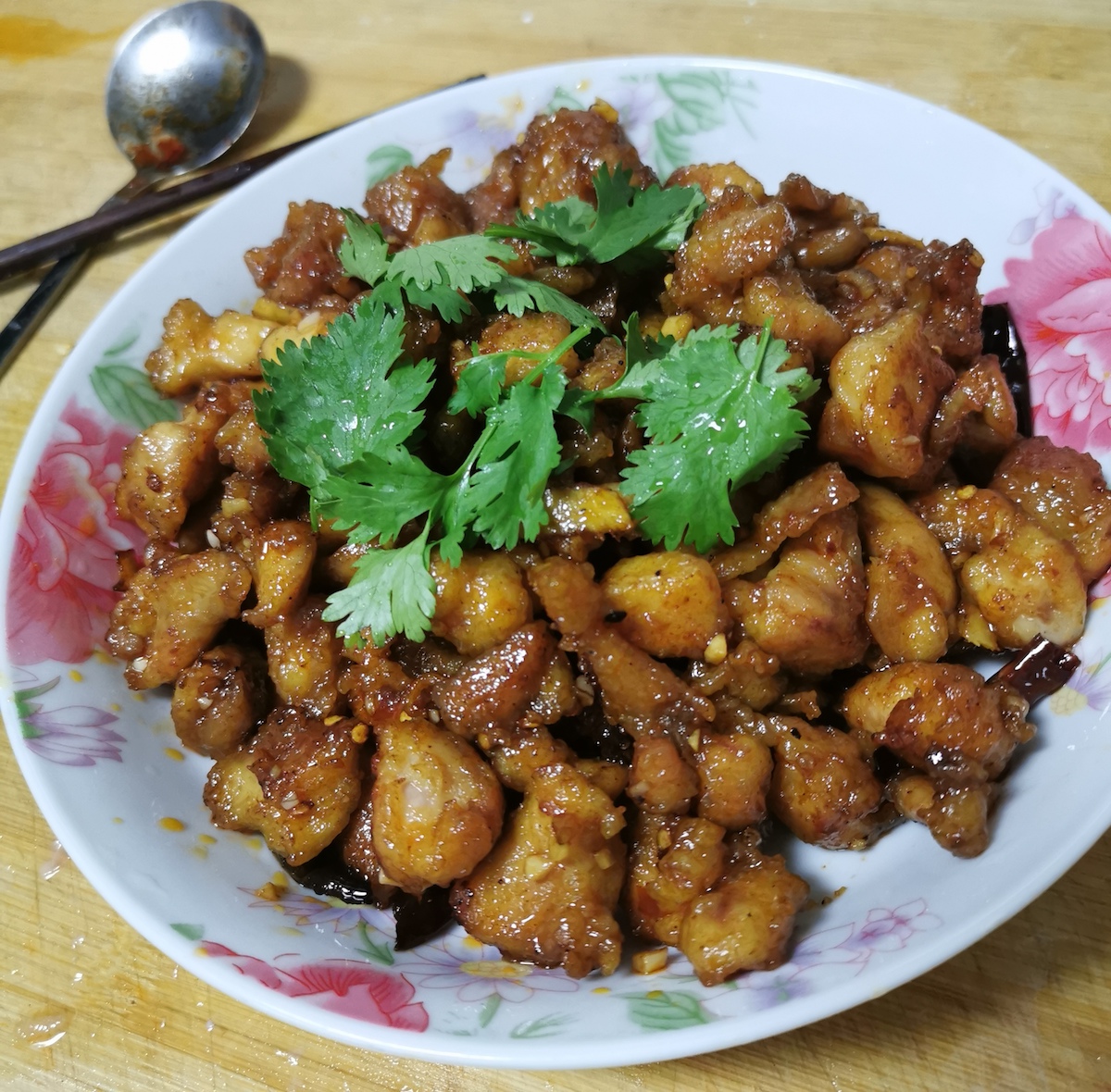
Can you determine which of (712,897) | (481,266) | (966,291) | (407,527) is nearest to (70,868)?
(407,527)

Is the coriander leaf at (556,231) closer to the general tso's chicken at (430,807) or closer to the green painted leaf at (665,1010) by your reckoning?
the general tso's chicken at (430,807)

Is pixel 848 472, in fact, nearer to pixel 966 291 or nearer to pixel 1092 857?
pixel 966 291

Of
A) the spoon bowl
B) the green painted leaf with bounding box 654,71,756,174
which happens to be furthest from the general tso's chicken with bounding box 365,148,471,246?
the spoon bowl

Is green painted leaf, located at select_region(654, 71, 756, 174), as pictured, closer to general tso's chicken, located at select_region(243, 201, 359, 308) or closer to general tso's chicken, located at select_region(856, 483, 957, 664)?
general tso's chicken, located at select_region(243, 201, 359, 308)

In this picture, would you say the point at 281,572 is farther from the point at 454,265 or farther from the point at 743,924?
the point at 743,924

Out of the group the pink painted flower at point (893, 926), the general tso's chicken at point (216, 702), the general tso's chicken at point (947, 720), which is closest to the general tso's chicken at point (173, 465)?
the general tso's chicken at point (216, 702)

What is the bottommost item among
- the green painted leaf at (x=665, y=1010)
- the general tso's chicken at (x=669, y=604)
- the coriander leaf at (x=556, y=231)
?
the green painted leaf at (x=665, y=1010)
